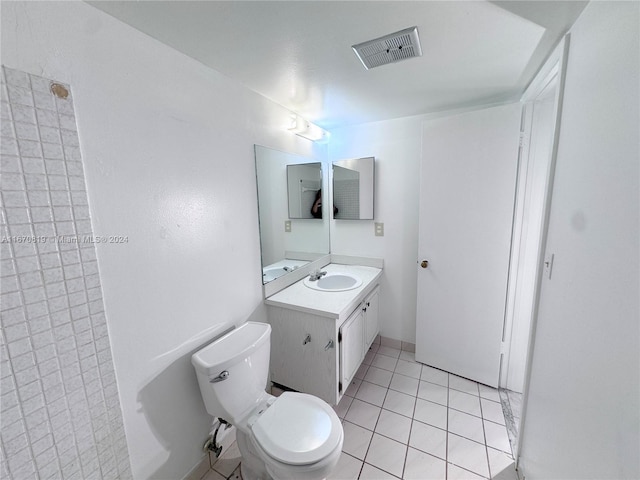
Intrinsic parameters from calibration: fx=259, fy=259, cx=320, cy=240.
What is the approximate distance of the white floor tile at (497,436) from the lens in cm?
149

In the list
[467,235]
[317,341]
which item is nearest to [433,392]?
[317,341]

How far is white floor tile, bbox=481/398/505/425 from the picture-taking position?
1.68 m

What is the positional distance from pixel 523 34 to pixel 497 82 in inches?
21.0

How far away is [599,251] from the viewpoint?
2.47 feet

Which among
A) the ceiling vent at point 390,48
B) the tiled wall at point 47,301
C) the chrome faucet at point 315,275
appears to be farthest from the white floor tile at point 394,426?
the ceiling vent at point 390,48

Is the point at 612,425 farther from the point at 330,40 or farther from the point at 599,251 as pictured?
the point at 330,40

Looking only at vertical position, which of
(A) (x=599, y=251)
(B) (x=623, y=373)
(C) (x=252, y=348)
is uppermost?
(A) (x=599, y=251)

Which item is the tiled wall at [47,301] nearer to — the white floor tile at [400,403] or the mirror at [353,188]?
the white floor tile at [400,403]

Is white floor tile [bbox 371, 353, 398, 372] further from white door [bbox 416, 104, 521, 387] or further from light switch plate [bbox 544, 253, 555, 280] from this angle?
light switch plate [bbox 544, 253, 555, 280]

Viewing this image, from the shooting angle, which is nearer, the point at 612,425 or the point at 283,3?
the point at 612,425

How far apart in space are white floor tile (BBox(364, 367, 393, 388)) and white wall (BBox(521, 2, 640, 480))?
102cm

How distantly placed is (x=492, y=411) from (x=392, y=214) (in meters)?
1.58

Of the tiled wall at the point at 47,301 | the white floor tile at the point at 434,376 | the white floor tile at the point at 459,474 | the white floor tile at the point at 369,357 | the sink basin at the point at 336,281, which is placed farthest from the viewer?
the white floor tile at the point at 369,357

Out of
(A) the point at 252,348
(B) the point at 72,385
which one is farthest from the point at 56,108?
(A) the point at 252,348
